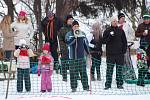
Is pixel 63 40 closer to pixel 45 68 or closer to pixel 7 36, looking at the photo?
pixel 45 68

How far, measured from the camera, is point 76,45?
943cm

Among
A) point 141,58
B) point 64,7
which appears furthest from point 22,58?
point 64,7

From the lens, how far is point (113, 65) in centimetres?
970

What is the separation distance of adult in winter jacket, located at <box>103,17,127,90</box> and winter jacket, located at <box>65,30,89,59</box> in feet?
1.75

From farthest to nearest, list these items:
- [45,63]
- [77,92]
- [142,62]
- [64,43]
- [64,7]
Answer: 1. [64,7]
2. [64,43]
3. [142,62]
4. [45,63]
5. [77,92]

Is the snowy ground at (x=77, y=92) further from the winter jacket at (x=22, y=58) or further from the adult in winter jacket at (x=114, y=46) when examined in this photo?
the winter jacket at (x=22, y=58)

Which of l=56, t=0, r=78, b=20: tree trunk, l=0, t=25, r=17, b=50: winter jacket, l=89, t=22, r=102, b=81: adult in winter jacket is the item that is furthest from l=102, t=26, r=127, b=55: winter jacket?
l=56, t=0, r=78, b=20: tree trunk

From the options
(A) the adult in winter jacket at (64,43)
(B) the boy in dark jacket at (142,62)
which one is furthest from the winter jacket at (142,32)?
(A) the adult in winter jacket at (64,43)

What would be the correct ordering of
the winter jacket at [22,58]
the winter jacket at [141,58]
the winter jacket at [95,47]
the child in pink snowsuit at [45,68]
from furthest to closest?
the winter jacket at [95,47]
the winter jacket at [141,58]
the child in pink snowsuit at [45,68]
the winter jacket at [22,58]

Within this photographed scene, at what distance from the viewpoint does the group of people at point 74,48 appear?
9.41m

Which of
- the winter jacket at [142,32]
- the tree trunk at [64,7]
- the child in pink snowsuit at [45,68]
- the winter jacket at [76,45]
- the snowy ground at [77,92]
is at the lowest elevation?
the snowy ground at [77,92]

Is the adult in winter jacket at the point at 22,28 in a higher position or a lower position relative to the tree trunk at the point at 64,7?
lower

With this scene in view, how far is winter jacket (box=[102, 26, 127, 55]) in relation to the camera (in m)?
9.60

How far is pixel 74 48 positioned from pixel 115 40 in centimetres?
93
